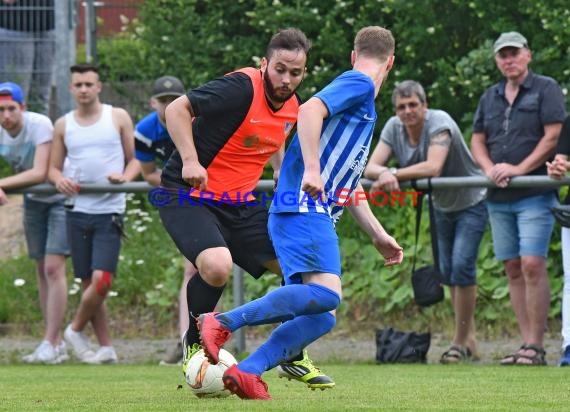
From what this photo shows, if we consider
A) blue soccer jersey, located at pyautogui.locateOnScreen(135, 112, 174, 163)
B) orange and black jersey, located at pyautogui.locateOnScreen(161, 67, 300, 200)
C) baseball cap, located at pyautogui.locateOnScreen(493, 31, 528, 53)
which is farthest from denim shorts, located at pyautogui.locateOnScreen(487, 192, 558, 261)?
orange and black jersey, located at pyautogui.locateOnScreen(161, 67, 300, 200)

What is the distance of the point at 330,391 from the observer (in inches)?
302

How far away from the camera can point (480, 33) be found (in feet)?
47.4

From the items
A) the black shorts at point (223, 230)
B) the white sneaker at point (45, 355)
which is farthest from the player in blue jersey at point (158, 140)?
the black shorts at point (223, 230)

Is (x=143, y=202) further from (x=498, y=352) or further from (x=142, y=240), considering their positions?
(x=498, y=352)

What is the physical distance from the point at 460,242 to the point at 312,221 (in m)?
3.99

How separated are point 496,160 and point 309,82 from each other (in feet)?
14.4

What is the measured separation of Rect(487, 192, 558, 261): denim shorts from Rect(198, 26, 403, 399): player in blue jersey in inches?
132

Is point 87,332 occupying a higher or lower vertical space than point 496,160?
lower

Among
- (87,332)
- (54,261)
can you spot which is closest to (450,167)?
(54,261)

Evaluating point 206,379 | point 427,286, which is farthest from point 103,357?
point 206,379

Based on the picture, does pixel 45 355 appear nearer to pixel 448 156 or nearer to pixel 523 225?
pixel 448 156

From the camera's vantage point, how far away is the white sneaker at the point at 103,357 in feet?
35.6

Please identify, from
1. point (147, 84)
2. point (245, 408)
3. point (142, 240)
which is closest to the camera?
point (245, 408)

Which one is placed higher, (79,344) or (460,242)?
(460,242)
